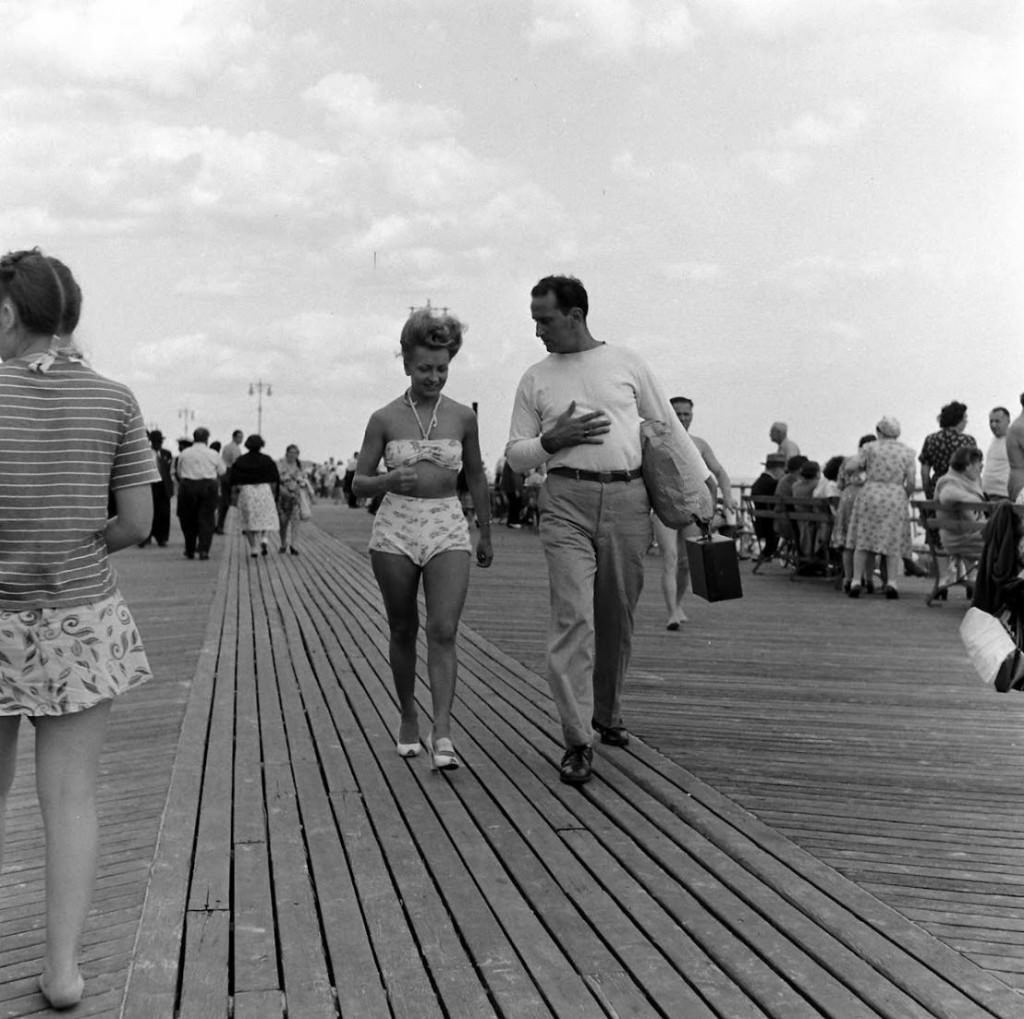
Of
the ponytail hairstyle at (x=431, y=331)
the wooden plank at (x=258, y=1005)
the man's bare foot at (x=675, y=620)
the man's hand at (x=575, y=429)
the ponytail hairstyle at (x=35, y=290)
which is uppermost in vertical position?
the ponytail hairstyle at (x=431, y=331)

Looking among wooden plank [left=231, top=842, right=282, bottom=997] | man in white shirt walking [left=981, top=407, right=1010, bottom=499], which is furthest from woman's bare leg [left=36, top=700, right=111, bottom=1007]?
man in white shirt walking [left=981, top=407, right=1010, bottom=499]

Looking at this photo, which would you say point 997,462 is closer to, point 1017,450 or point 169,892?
point 1017,450

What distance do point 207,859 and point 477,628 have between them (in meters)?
6.46

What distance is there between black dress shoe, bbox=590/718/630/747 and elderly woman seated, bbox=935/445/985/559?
6.61 metres

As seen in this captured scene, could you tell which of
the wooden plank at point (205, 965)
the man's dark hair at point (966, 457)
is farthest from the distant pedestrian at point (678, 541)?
the wooden plank at point (205, 965)

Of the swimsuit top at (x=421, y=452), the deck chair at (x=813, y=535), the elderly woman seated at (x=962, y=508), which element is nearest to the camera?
the swimsuit top at (x=421, y=452)

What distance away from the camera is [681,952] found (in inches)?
140

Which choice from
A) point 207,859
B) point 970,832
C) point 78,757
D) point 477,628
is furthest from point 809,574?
point 78,757

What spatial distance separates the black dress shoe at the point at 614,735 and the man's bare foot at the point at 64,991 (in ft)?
10.5

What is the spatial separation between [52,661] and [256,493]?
15743 millimetres

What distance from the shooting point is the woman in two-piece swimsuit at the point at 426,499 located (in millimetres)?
5605

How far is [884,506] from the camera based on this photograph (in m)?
13.6

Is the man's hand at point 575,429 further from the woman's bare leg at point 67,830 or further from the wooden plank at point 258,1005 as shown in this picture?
the wooden plank at point 258,1005

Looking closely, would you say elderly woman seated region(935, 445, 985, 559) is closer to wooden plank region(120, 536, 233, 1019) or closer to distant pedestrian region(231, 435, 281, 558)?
wooden plank region(120, 536, 233, 1019)
